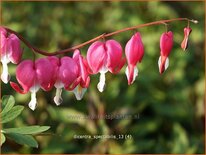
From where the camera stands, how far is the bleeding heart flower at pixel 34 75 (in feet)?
5.25

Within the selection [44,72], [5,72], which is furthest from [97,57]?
[5,72]

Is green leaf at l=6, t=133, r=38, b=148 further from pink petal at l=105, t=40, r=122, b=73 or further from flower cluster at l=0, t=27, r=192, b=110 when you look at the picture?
pink petal at l=105, t=40, r=122, b=73

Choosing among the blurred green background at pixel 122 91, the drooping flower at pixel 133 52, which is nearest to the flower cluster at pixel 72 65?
the drooping flower at pixel 133 52

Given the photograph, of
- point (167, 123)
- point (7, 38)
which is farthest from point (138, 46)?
point (167, 123)

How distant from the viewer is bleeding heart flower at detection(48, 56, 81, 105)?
Result: 164cm

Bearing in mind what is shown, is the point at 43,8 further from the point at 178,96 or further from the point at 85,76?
the point at 85,76

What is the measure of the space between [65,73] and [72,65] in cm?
3

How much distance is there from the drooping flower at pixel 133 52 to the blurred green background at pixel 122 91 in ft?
3.63

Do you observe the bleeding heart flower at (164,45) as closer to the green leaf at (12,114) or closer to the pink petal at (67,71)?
the pink petal at (67,71)

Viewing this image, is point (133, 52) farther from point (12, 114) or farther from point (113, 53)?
point (12, 114)

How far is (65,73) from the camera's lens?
1.63 m

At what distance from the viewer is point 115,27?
3.51 metres

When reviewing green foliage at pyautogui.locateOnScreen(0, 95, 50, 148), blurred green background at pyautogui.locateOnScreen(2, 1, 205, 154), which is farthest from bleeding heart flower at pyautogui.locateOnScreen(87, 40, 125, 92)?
blurred green background at pyautogui.locateOnScreen(2, 1, 205, 154)

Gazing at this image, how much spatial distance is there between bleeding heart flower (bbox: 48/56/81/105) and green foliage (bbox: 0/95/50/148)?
0.33 feet
